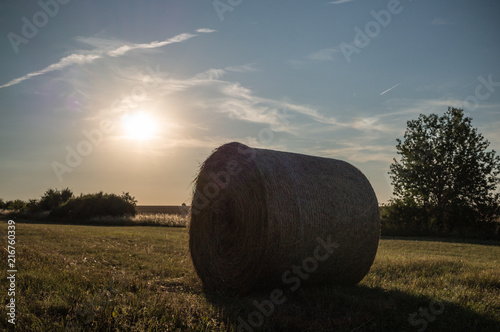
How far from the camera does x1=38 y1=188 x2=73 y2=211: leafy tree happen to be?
1453 inches

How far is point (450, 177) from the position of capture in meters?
27.3

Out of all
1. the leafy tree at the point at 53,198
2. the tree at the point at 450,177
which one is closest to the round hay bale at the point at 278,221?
the tree at the point at 450,177

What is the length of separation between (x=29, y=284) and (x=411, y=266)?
7.41 meters

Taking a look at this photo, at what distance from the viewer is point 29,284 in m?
5.60

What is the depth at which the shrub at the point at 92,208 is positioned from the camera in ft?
107

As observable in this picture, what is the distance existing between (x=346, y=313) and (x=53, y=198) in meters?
38.1

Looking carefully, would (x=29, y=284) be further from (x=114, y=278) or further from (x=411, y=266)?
(x=411, y=266)

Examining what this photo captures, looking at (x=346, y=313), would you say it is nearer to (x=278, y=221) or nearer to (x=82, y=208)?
(x=278, y=221)

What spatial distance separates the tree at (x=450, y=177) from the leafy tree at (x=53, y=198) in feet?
98.1

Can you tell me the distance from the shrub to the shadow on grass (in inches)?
1167

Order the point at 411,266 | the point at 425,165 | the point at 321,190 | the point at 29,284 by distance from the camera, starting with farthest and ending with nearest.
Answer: the point at 425,165
the point at 411,266
the point at 321,190
the point at 29,284

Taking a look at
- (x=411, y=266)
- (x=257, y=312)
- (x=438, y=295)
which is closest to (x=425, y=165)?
(x=411, y=266)

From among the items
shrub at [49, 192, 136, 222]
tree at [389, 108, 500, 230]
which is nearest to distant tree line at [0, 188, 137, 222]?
shrub at [49, 192, 136, 222]

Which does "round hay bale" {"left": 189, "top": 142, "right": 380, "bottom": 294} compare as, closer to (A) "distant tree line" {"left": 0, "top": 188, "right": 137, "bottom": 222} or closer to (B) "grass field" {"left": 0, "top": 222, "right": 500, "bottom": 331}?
(B) "grass field" {"left": 0, "top": 222, "right": 500, "bottom": 331}
